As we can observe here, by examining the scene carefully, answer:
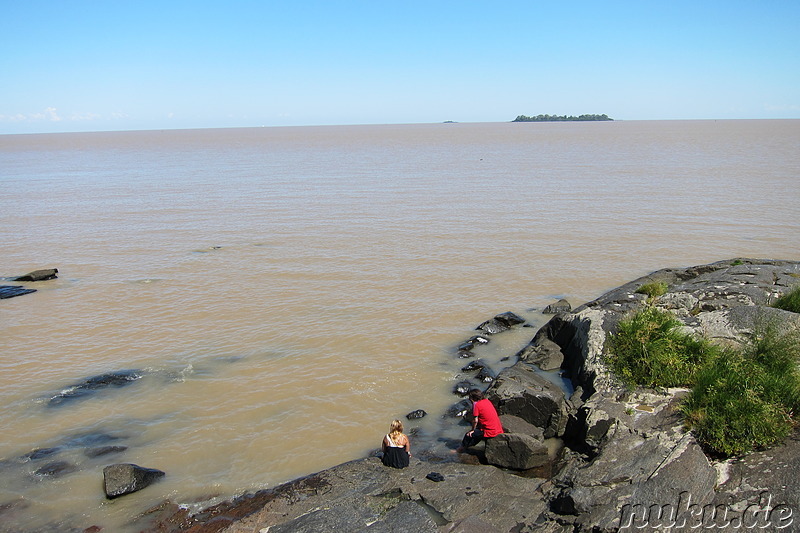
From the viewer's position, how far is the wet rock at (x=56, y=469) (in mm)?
11125

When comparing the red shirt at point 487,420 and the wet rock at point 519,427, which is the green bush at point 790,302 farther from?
the red shirt at point 487,420

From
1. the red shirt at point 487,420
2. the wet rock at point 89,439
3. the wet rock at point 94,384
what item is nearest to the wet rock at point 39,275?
the wet rock at point 94,384

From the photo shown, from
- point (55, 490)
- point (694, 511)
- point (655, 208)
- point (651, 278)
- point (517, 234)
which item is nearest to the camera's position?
point (694, 511)

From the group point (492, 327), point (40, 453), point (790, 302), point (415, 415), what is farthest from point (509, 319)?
point (40, 453)

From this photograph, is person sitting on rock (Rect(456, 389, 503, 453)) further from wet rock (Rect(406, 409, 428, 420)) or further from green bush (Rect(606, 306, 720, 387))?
green bush (Rect(606, 306, 720, 387))

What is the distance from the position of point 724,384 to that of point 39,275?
24.5 m

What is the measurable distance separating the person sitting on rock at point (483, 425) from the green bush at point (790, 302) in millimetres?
7772

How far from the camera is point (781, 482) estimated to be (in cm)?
789

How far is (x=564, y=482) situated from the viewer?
9164mm

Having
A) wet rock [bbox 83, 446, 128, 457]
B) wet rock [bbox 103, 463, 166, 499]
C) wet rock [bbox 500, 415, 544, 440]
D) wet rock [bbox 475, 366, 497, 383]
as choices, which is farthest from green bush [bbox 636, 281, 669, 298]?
wet rock [bbox 83, 446, 128, 457]

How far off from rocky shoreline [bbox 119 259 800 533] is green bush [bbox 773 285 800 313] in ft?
3.27

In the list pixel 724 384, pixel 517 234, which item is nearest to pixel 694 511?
pixel 724 384

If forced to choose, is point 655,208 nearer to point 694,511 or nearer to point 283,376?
point 283,376

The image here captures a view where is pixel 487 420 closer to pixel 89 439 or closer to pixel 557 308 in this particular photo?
pixel 89 439
